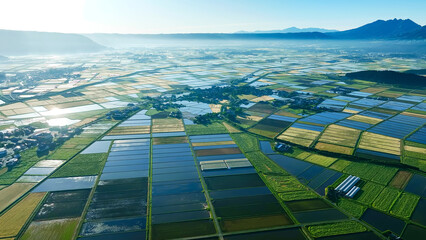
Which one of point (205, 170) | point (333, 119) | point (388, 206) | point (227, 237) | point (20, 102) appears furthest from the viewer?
point (20, 102)

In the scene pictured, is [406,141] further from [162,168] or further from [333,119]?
[162,168]

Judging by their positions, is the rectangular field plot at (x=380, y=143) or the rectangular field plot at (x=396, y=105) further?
the rectangular field plot at (x=396, y=105)

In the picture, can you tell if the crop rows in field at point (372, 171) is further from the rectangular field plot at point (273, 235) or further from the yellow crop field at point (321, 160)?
the rectangular field plot at point (273, 235)

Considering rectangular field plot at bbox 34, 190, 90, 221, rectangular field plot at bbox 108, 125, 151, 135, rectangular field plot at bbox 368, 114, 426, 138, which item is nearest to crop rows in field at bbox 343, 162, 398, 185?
rectangular field plot at bbox 368, 114, 426, 138

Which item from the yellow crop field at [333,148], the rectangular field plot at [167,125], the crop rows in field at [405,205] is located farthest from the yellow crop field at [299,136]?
the rectangular field plot at [167,125]

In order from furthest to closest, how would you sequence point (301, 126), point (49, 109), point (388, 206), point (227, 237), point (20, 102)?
point (20, 102) < point (49, 109) < point (301, 126) < point (388, 206) < point (227, 237)

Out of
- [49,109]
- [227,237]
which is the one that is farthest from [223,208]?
[49,109]

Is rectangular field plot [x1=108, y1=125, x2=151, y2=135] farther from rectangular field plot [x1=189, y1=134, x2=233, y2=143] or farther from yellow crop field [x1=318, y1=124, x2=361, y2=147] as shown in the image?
yellow crop field [x1=318, y1=124, x2=361, y2=147]

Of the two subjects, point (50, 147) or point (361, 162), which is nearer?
point (361, 162)
